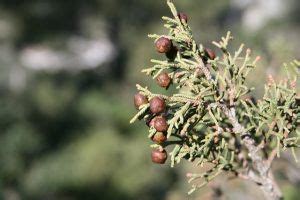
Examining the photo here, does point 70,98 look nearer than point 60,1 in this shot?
Yes

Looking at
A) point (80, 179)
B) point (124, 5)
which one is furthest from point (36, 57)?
point (80, 179)

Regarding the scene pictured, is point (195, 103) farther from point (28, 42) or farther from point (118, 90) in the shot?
point (28, 42)

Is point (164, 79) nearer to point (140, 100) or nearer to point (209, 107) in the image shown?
point (140, 100)

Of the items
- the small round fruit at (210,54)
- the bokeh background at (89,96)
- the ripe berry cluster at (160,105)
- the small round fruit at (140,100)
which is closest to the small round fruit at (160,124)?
the ripe berry cluster at (160,105)

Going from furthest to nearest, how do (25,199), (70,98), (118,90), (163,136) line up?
(118,90) < (70,98) < (25,199) < (163,136)

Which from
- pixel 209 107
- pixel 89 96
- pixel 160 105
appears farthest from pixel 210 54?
pixel 89 96

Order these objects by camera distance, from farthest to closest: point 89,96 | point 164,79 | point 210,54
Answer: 1. point 89,96
2. point 210,54
3. point 164,79

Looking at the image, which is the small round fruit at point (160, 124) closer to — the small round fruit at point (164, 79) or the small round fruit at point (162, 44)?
the small round fruit at point (164, 79)
